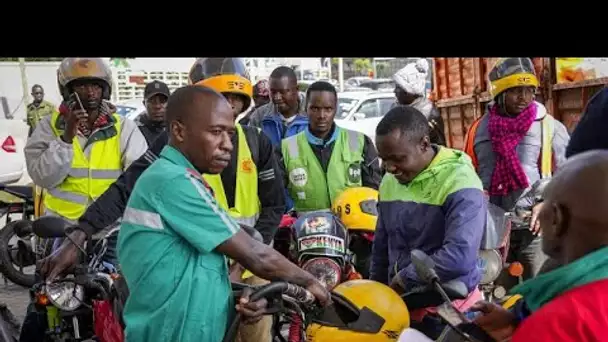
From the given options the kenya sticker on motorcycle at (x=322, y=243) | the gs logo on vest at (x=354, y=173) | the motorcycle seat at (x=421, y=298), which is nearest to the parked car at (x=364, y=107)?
the gs logo on vest at (x=354, y=173)

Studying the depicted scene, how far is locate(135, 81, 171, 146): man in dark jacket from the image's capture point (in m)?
7.70

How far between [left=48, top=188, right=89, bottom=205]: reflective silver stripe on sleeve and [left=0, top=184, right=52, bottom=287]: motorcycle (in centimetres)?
217

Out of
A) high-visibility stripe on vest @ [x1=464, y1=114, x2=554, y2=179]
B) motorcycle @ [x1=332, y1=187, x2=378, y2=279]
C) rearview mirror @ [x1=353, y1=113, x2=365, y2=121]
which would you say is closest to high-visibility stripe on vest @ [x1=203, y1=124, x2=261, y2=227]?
motorcycle @ [x1=332, y1=187, x2=378, y2=279]

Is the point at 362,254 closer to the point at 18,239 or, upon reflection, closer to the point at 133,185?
the point at 133,185

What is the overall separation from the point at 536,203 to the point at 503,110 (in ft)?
4.33

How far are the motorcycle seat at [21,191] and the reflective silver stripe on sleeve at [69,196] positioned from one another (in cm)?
447

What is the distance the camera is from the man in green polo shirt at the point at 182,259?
10.1 ft

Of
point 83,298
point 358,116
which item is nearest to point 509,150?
point 83,298

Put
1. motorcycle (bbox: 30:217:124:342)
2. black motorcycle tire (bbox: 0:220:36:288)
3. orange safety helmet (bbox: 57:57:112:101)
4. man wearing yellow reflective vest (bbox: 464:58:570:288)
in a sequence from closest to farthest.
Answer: motorcycle (bbox: 30:217:124:342), orange safety helmet (bbox: 57:57:112:101), man wearing yellow reflective vest (bbox: 464:58:570:288), black motorcycle tire (bbox: 0:220:36:288)

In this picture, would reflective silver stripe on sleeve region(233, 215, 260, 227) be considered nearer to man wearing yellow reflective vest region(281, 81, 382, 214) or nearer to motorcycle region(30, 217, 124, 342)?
motorcycle region(30, 217, 124, 342)

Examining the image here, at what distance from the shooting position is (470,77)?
13.1 m
